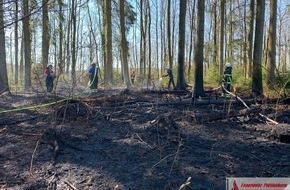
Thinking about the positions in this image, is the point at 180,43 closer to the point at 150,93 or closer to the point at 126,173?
the point at 150,93

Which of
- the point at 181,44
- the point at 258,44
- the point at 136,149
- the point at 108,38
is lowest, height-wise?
the point at 136,149

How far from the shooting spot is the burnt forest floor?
403cm

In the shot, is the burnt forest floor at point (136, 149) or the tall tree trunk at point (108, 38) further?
the tall tree trunk at point (108, 38)

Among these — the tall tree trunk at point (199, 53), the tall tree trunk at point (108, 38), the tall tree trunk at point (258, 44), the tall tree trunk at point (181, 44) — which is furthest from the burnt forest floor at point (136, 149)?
the tall tree trunk at point (108, 38)

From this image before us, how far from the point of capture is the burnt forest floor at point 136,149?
13.2ft

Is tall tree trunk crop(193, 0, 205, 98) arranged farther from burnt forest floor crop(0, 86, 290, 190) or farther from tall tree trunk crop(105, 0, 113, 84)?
tall tree trunk crop(105, 0, 113, 84)

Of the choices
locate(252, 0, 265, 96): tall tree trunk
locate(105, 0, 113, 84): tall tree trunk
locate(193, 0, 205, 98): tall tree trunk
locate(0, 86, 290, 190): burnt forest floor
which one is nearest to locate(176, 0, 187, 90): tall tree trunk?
locate(193, 0, 205, 98): tall tree trunk

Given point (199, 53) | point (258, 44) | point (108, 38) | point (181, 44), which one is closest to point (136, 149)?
point (199, 53)

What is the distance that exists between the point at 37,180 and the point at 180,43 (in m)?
10.9

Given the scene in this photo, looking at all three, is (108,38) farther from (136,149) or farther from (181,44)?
(136,149)

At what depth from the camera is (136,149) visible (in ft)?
17.2

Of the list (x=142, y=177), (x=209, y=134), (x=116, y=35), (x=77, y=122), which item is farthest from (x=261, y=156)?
(x=116, y=35)

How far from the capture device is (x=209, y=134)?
636 centimetres

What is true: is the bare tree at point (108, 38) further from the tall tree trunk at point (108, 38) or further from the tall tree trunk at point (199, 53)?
the tall tree trunk at point (199, 53)
